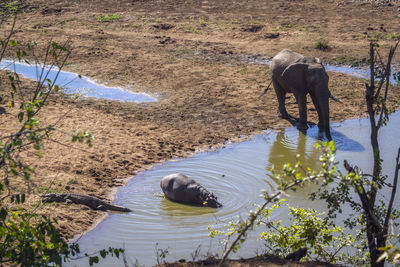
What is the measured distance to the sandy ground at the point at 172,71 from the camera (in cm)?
1149

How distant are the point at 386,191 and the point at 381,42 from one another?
13368mm

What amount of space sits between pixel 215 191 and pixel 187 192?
0.86 m

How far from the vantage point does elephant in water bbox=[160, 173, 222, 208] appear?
934 centimetres

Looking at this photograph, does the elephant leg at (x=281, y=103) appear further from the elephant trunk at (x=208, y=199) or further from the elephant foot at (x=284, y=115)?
the elephant trunk at (x=208, y=199)

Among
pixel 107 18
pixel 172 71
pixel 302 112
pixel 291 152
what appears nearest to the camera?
pixel 291 152

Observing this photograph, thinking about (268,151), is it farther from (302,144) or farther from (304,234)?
(304,234)

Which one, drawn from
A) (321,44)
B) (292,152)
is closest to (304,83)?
(292,152)

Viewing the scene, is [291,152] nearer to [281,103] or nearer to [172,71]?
[281,103]

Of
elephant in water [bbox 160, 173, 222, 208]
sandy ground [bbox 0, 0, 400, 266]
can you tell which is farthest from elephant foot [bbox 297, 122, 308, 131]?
elephant in water [bbox 160, 173, 222, 208]

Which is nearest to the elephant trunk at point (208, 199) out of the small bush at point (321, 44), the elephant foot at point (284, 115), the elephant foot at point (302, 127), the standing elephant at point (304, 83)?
the standing elephant at point (304, 83)

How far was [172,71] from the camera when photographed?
1872cm

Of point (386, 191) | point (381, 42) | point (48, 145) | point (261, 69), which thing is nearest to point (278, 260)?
point (386, 191)

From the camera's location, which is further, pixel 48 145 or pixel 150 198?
pixel 48 145

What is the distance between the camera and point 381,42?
877 inches
